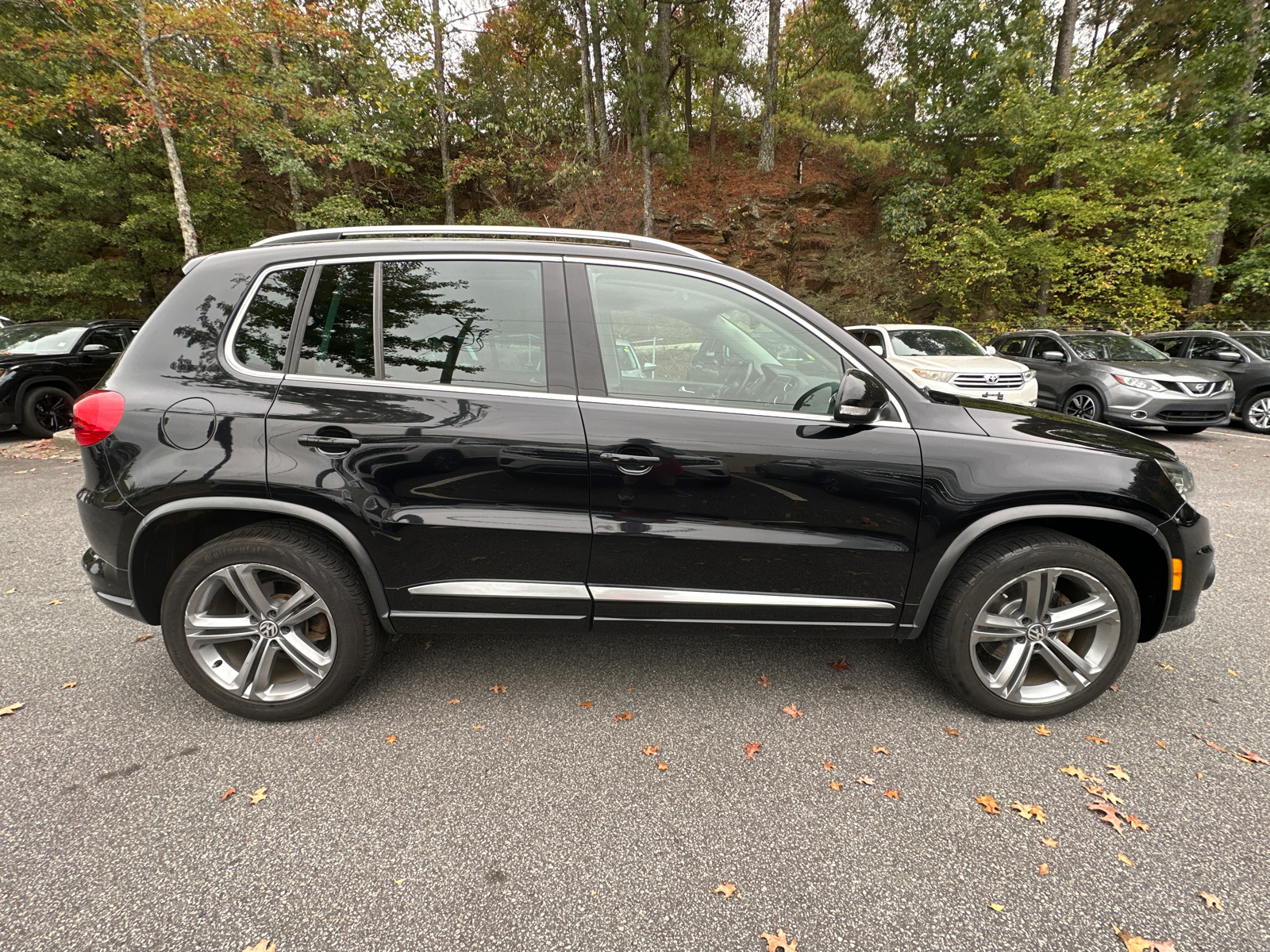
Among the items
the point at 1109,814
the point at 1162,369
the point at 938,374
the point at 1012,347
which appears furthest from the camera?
the point at 1012,347

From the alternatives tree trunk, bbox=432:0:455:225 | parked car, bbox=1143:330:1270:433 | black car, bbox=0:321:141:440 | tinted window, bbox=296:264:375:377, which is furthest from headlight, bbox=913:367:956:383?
tree trunk, bbox=432:0:455:225

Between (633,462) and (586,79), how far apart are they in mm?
22969

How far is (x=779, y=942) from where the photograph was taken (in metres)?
1.57

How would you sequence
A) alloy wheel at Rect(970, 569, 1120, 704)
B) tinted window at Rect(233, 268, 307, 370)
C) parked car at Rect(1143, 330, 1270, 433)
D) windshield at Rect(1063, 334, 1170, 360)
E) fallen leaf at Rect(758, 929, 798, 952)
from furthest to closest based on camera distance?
windshield at Rect(1063, 334, 1170, 360), parked car at Rect(1143, 330, 1270, 433), alloy wheel at Rect(970, 569, 1120, 704), tinted window at Rect(233, 268, 307, 370), fallen leaf at Rect(758, 929, 798, 952)

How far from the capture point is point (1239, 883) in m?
1.74

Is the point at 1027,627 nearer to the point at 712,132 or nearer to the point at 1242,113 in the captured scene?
the point at 1242,113

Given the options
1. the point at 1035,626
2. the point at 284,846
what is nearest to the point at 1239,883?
the point at 1035,626

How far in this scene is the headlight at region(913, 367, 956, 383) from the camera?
28.8ft

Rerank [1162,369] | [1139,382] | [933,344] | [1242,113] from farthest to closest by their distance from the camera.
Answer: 1. [1242,113]
2. [933,344]
3. [1162,369]
4. [1139,382]

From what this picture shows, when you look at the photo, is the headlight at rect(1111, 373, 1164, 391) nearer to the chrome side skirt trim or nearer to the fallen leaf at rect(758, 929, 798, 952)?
the chrome side skirt trim

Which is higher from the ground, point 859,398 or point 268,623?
point 859,398

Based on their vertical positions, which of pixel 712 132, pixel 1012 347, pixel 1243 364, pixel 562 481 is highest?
pixel 712 132

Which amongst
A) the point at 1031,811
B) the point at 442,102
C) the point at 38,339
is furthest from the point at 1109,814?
the point at 442,102

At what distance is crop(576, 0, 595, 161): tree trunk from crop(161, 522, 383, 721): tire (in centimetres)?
2102
